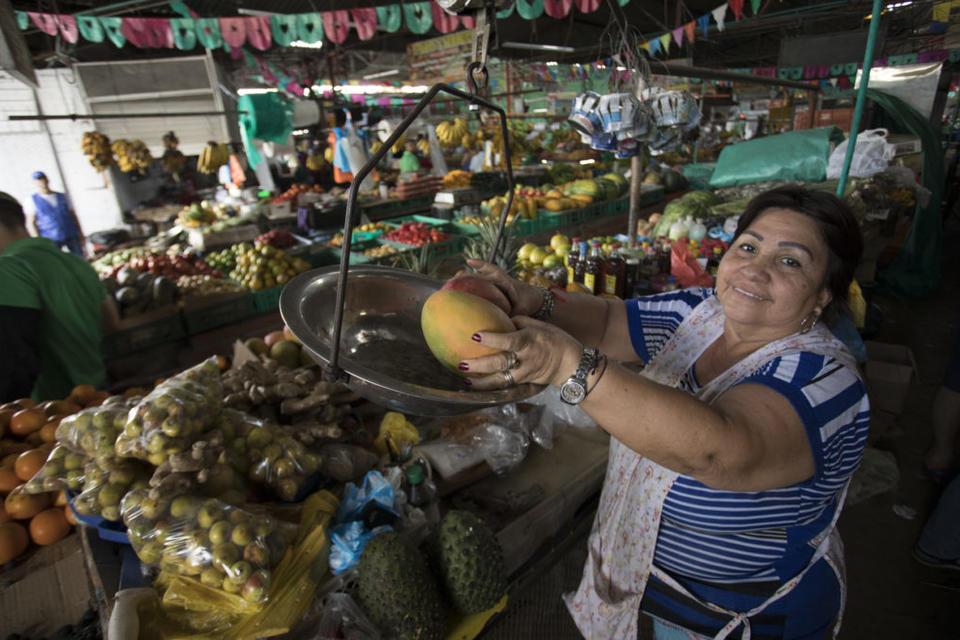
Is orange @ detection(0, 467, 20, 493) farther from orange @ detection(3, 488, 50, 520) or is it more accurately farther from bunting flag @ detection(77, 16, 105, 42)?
bunting flag @ detection(77, 16, 105, 42)

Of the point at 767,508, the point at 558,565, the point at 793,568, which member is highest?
the point at 767,508

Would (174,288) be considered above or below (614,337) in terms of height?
below

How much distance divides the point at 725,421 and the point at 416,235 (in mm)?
4394

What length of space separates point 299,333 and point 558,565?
5.01 ft

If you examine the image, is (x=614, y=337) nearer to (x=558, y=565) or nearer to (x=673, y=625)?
(x=673, y=625)

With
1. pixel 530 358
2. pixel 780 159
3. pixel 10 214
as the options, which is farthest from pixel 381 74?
pixel 530 358

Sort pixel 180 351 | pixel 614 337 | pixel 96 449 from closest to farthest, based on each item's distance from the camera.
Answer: pixel 96 449, pixel 614 337, pixel 180 351

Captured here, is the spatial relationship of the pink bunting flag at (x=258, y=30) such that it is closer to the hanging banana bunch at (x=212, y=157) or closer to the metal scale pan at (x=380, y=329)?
the hanging banana bunch at (x=212, y=157)

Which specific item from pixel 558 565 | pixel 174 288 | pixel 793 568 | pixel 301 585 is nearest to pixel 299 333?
pixel 301 585

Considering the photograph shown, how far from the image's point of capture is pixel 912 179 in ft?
17.4

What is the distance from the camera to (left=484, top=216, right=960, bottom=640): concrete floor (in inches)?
71.4

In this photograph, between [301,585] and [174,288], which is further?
[174,288]

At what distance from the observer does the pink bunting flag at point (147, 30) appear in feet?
19.3

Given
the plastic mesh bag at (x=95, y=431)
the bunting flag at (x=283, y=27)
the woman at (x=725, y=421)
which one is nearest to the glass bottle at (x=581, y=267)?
the woman at (x=725, y=421)
